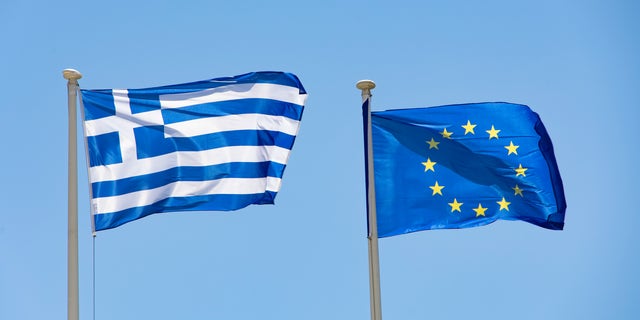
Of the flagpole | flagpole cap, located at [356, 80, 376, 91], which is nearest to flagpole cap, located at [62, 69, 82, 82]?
the flagpole

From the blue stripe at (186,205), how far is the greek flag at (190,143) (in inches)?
0.7

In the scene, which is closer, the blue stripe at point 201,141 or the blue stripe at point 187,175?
the blue stripe at point 187,175

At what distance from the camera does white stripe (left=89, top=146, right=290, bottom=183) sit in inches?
770

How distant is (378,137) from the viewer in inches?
857

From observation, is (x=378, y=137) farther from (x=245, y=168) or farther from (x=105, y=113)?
(x=105, y=113)

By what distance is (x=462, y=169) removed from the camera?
72.6 feet

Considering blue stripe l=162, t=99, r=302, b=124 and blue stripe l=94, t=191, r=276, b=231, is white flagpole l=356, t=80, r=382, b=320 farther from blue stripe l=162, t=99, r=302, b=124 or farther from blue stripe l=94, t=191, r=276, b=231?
blue stripe l=94, t=191, r=276, b=231

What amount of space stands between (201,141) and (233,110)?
2.85 feet

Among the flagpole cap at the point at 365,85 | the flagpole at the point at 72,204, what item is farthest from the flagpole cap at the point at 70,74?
the flagpole cap at the point at 365,85

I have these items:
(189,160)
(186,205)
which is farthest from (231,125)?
(186,205)

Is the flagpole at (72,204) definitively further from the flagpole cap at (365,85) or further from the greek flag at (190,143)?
the flagpole cap at (365,85)

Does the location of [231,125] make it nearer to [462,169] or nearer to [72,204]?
[72,204]

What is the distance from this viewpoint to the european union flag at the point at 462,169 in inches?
852

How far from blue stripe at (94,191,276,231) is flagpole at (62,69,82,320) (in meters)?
0.62
